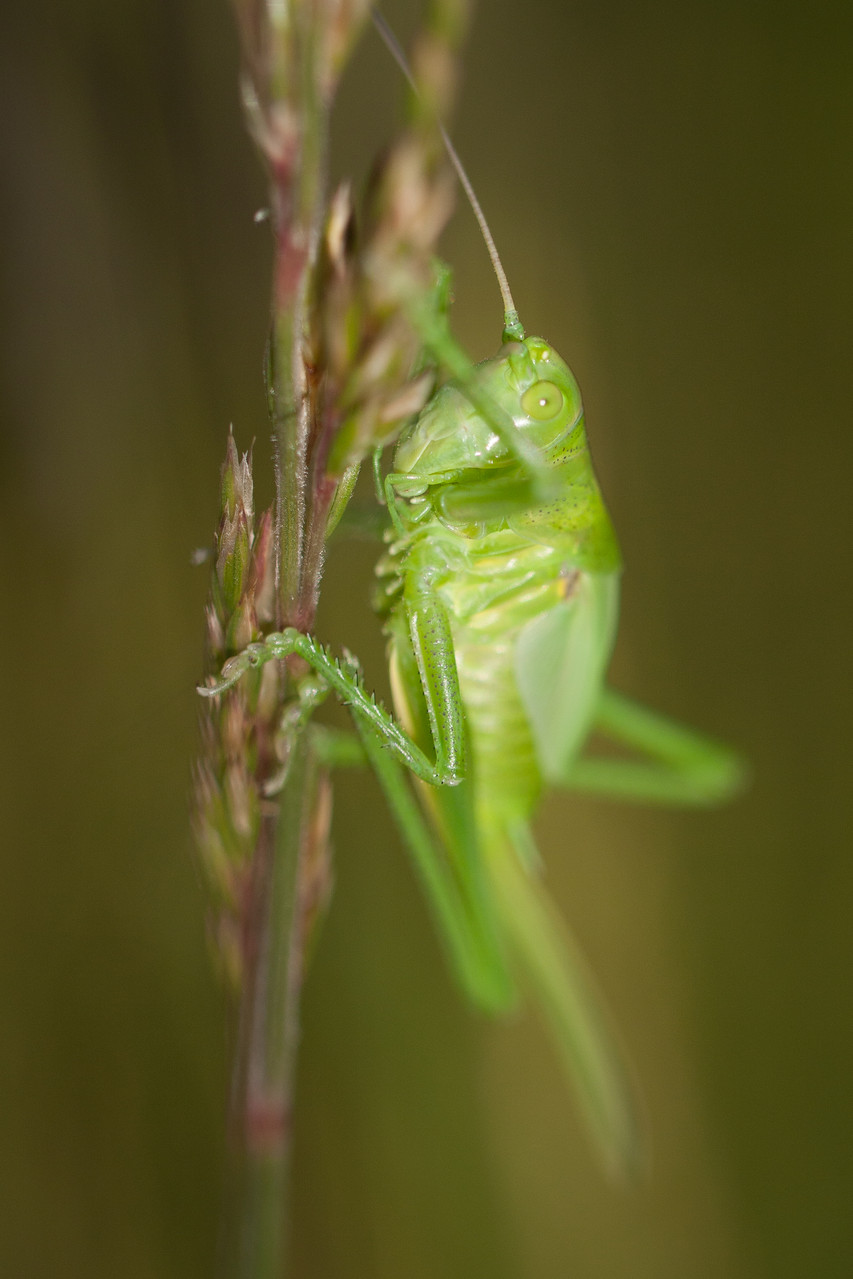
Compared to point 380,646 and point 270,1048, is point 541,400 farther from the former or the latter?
point 380,646

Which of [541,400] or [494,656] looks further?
[494,656]

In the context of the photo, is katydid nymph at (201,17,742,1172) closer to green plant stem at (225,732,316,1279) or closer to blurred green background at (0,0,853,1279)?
green plant stem at (225,732,316,1279)

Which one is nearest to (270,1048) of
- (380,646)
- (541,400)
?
(541,400)

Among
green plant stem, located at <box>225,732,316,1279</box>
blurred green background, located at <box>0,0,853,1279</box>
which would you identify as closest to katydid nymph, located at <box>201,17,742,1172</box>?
green plant stem, located at <box>225,732,316,1279</box>

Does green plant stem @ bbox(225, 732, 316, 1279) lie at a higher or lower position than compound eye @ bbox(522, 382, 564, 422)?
lower

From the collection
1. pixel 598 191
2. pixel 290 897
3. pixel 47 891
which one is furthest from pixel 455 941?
pixel 598 191

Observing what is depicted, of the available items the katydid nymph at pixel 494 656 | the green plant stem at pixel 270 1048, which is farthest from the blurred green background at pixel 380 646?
the green plant stem at pixel 270 1048
